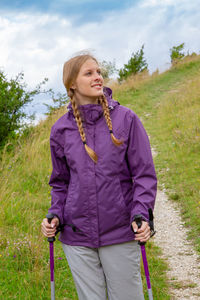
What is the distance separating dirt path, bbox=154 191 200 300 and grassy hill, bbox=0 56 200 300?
0.12 metres

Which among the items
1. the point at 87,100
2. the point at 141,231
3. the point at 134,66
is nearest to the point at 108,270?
the point at 141,231

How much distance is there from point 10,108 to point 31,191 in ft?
9.36

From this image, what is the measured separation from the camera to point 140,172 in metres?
2.21

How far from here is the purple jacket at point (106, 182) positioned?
2.21m

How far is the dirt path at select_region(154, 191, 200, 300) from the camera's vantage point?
3852mm

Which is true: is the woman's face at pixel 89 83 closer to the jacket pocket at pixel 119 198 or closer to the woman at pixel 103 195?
the woman at pixel 103 195

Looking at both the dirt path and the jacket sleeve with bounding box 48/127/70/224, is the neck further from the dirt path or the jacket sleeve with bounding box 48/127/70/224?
the dirt path

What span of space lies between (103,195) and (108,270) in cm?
49

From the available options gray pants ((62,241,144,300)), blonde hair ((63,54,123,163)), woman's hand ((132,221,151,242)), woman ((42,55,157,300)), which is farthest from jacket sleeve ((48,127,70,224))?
woman's hand ((132,221,151,242))

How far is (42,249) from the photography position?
4102 millimetres

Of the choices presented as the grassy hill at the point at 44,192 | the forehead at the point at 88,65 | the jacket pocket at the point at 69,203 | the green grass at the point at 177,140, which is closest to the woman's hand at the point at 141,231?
the jacket pocket at the point at 69,203

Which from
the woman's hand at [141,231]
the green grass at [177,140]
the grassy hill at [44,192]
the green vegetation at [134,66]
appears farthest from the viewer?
the green vegetation at [134,66]

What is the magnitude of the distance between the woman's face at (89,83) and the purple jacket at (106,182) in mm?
108

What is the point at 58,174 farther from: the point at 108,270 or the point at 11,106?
the point at 11,106
